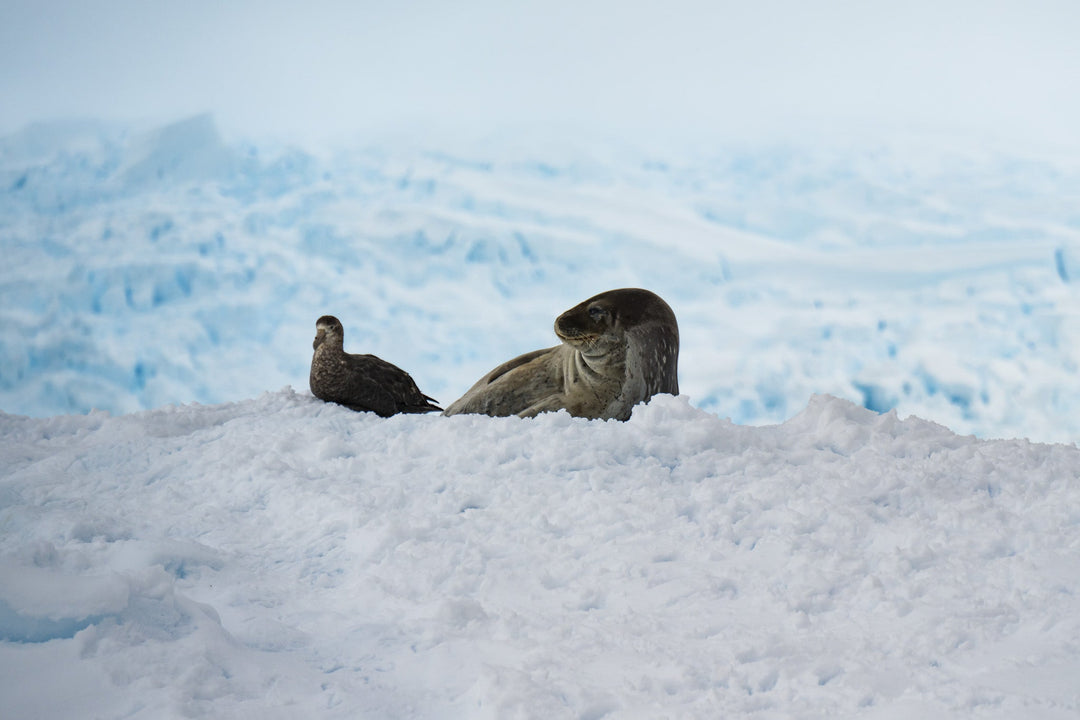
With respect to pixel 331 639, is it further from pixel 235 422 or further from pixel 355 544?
pixel 235 422

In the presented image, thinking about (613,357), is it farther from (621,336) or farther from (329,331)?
(329,331)

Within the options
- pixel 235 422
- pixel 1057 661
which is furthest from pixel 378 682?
pixel 235 422

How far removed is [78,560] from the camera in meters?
2.50

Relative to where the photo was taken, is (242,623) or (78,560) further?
(78,560)

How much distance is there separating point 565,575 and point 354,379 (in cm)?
298

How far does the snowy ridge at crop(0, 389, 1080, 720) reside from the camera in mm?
1901

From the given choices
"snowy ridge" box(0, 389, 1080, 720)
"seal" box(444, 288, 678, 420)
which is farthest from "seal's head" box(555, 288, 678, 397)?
"snowy ridge" box(0, 389, 1080, 720)

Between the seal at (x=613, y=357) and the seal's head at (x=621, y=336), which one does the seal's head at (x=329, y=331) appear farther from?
the seal's head at (x=621, y=336)

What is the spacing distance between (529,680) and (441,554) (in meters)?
0.77

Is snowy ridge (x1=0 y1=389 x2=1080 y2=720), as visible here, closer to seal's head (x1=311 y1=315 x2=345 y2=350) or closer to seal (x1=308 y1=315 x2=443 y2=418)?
seal (x1=308 y1=315 x2=443 y2=418)

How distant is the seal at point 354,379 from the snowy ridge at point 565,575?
131 centimetres

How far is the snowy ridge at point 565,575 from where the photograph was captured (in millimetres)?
1901

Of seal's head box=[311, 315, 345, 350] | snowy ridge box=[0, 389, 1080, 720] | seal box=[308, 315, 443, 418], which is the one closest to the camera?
snowy ridge box=[0, 389, 1080, 720]

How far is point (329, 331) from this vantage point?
5.46m
